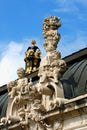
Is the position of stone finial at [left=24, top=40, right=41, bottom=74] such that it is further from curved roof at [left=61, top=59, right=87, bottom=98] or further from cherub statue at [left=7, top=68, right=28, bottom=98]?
curved roof at [left=61, top=59, right=87, bottom=98]

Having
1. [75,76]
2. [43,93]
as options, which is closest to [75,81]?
Answer: [75,76]

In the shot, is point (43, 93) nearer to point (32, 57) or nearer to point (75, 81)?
point (75, 81)

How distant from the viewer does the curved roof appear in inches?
965

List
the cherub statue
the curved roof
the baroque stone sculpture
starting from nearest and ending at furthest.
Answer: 1. the curved roof
2. the baroque stone sculpture
3. the cherub statue

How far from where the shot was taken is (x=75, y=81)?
82.7 feet

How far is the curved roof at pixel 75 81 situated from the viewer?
24.5m

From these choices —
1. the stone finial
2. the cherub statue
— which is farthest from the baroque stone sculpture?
the stone finial

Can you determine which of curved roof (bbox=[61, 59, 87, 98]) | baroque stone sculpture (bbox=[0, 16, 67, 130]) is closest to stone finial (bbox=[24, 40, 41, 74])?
baroque stone sculpture (bbox=[0, 16, 67, 130])

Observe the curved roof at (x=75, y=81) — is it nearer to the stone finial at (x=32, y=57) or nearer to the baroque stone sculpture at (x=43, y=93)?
the baroque stone sculpture at (x=43, y=93)

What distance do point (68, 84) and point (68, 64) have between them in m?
3.15

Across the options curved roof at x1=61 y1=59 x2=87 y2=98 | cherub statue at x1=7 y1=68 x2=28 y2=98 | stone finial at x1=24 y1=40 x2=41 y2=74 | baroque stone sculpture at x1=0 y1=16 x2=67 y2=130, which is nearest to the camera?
curved roof at x1=61 y1=59 x2=87 y2=98

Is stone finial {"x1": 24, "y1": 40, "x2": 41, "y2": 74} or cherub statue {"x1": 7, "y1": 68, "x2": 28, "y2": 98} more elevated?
stone finial {"x1": 24, "y1": 40, "x2": 41, "y2": 74}

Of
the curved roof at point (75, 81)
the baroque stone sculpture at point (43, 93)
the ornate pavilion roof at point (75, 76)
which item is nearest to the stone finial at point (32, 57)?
the ornate pavilion roof at point (75, 76)

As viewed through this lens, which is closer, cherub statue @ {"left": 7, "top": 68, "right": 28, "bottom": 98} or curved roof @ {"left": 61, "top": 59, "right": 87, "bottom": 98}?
curved roof @ {"left": 61, "top": 59, "right": 87, "bottom": 98}
